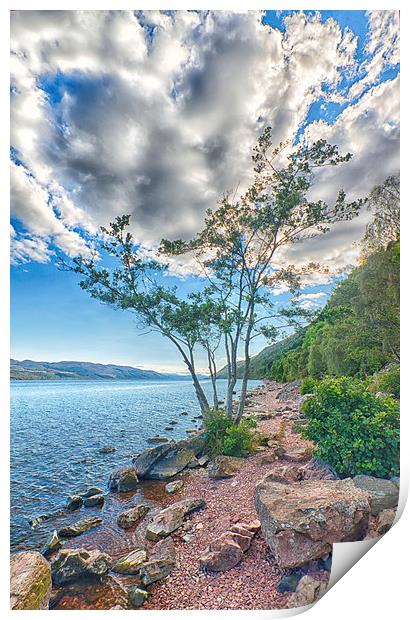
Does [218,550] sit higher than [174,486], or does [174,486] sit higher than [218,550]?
[218,550]

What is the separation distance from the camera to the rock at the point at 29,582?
2332 millimetres

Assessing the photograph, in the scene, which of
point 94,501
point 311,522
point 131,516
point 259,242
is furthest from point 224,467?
point 259,242

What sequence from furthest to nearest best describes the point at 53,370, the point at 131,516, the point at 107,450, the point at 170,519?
the point at 107,450 < the point at 53,370 < the point at 131,516 < the point at 170,519

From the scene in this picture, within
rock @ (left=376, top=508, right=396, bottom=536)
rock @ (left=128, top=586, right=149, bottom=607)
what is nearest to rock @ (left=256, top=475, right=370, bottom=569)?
rock @ (left=376, top=508, right=396, bottom=536)

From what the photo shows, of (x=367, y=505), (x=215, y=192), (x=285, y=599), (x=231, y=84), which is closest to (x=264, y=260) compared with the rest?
(x=215, y=192)

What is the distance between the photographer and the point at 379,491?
262cm

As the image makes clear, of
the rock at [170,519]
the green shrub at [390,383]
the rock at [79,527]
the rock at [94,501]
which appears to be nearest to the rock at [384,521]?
the green shrub at [390,383]

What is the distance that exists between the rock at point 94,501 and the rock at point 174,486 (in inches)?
38.8

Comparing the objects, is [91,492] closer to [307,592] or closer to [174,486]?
[174,486]

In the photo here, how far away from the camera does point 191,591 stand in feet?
A: 7.91

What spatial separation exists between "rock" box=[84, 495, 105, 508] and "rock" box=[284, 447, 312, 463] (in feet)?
9.51

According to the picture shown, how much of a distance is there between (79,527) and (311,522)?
305cm

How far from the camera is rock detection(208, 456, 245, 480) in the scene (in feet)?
14.8

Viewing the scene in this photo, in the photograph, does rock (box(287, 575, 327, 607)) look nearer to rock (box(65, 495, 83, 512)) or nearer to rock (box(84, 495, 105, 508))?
rock (box(84, 495, 105, 508))
